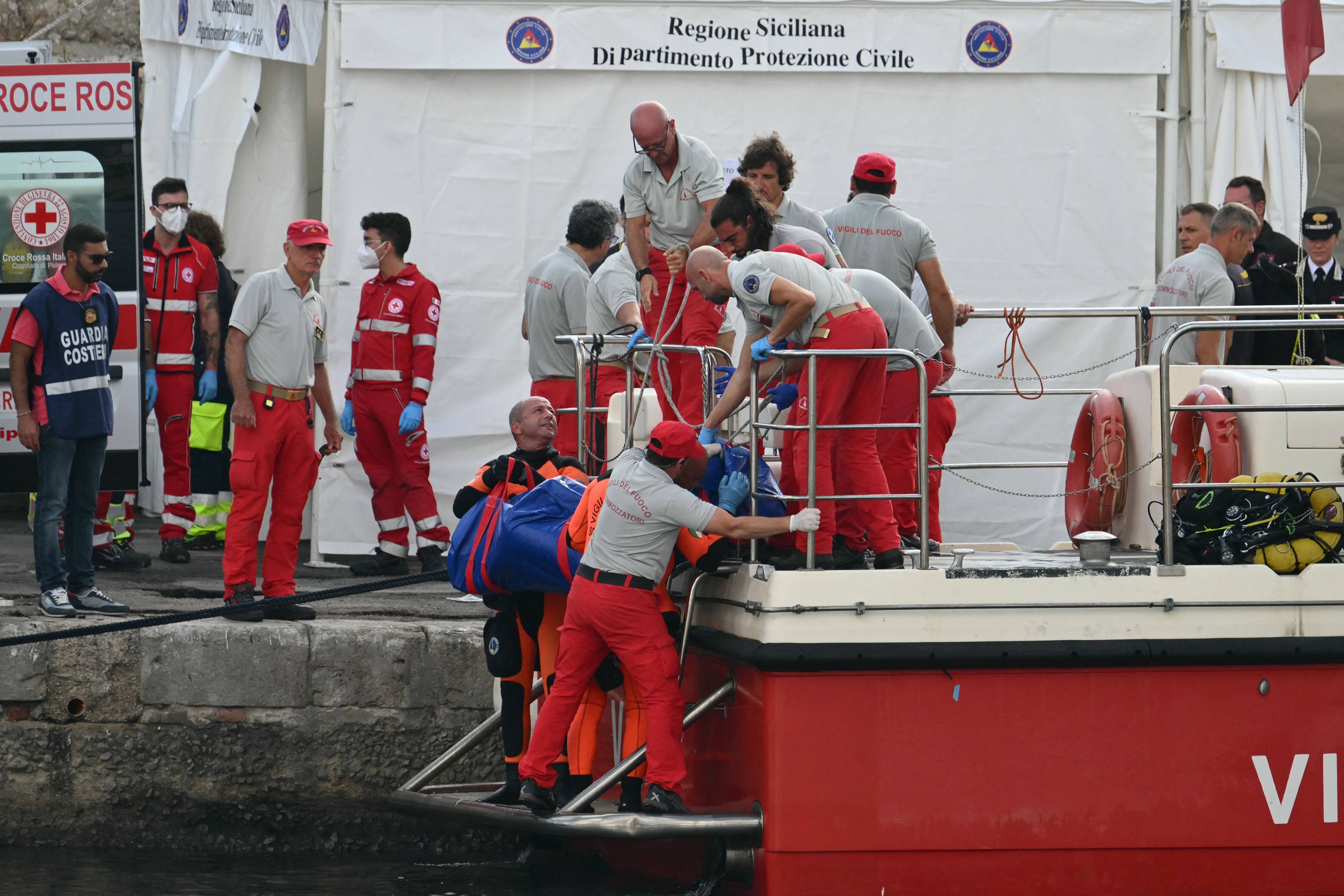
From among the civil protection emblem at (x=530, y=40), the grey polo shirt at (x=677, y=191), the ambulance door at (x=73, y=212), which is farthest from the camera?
the civil protection emblem at (x=530, y=40)

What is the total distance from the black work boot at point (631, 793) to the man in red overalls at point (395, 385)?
10.4 feet

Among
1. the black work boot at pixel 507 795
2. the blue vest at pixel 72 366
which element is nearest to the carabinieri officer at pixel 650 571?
the black work boot at pixel 507 795

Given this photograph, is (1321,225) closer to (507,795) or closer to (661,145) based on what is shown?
(661,145)

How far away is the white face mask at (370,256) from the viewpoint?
28.4 feet

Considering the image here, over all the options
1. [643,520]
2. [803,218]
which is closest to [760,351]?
[643,520]

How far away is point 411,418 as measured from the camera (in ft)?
28.0

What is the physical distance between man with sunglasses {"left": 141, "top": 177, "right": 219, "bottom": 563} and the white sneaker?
185cm

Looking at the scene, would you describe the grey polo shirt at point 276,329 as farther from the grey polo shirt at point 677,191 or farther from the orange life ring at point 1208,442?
the orange life ring at point 1208,442

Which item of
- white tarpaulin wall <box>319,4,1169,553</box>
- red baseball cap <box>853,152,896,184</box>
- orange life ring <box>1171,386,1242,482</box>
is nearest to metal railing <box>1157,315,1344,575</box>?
orange life ring <box>1171,386,1242,482</box>

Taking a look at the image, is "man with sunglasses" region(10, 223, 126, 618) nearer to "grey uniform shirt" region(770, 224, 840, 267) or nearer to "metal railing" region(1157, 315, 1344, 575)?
"grey uniform shirt" region(770, 224, 840, 267)

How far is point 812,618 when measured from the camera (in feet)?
17.1

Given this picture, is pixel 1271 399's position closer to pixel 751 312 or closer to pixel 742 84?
pixel 751 312

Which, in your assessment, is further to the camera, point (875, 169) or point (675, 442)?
point (875, 169)

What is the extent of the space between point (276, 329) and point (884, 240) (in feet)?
9.04
